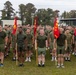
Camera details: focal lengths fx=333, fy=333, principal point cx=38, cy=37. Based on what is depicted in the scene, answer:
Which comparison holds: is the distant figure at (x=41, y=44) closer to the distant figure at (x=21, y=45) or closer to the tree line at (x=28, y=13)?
the distant figure at (x=21, y=45)

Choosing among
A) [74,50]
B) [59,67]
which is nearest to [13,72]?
[59,67]

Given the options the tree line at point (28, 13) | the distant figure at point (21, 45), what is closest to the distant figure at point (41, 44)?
the distant figure at point (21, 45)

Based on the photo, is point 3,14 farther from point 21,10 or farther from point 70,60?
point 70,60

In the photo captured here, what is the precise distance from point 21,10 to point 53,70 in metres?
61.2

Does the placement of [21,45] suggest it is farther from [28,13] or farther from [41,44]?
[28,13]

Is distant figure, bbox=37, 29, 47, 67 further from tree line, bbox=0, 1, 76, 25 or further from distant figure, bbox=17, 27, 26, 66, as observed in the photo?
tree line, bbox=0, 1, 76, 25

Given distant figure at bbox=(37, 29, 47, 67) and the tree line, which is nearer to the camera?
distant figure at bbox=(37, 29, 47, 67)

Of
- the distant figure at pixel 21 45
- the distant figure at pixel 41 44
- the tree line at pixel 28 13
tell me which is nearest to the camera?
the distant figure at pixel 21 45

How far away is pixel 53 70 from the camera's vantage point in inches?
594

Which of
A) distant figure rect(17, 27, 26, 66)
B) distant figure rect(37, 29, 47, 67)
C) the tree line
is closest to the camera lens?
distant figure rect(17, 27, 26, 66)

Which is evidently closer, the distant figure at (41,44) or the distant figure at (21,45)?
the distant figure at (21,45)

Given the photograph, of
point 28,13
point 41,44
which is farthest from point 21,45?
point 28,13

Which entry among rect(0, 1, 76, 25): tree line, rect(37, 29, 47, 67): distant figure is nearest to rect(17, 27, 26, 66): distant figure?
rect(37, 29, 47, 67): distant figure

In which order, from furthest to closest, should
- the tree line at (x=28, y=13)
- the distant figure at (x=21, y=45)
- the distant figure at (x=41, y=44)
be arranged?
the tree line at (x=28, y=13)
the distant figure at (x=41, y=44)
the distant figure at (x=21, y=45)
